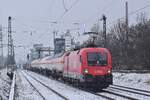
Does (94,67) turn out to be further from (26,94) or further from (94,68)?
(26,94)

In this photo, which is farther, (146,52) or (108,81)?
(146,52)

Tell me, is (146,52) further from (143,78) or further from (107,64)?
(107,64)

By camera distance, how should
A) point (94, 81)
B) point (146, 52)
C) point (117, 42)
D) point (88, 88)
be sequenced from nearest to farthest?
point (94, 81)
point (88, 88)
point (146, 52)
point (117, 42)

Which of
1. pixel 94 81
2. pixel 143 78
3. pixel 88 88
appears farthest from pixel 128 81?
pixel 94 81

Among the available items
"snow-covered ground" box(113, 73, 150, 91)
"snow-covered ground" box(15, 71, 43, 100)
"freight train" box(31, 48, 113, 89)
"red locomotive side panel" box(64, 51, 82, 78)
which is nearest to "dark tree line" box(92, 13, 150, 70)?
"snow-covered ground" box(113, 73, 150, 91)

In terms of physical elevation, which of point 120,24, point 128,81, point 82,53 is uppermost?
point 120,24

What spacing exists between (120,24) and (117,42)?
52.5ft

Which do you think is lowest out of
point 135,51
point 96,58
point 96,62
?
point 96,62

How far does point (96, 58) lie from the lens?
88.6ft

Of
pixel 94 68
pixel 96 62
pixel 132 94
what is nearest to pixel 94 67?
pixel 94 68

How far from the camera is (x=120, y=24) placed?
85.8m

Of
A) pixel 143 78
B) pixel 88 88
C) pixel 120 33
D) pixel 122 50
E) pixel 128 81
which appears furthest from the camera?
pixel 120 33

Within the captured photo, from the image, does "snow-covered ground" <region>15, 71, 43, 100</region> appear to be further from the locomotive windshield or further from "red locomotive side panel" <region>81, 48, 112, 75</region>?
the locomotive windshield

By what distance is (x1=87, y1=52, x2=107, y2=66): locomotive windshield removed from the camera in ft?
88.0
